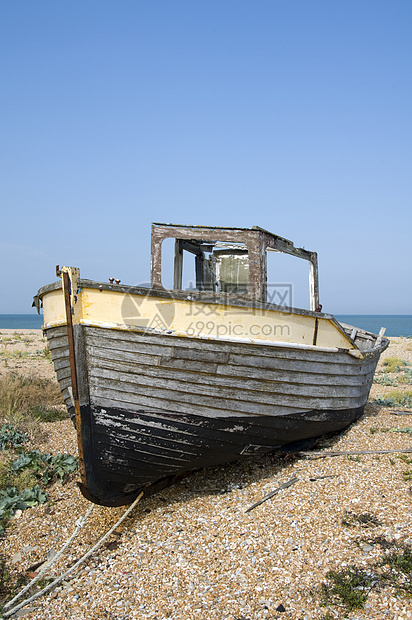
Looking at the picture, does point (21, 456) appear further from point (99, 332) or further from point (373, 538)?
point (373, 538)

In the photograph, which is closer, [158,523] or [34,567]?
[34,567]

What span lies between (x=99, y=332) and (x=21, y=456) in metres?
2.92

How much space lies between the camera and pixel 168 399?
4340 mm

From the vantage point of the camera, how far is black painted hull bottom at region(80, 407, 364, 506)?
4.32 metres

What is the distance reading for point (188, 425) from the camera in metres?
4.45

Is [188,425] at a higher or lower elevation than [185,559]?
higher

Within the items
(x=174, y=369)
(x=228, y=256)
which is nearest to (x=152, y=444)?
(x=174, y=369)

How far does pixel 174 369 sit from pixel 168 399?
0.33m

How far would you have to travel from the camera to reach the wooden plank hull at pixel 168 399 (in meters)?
4.22

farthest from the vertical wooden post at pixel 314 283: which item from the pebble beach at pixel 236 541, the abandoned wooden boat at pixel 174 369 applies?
the pebble beach at pixel 236 541

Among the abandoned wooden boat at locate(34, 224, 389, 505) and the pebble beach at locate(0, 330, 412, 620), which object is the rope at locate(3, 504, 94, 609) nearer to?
the pebble beach at locate(0, 330, 412, 620)

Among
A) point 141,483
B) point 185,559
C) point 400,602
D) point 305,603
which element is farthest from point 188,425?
point 400,602

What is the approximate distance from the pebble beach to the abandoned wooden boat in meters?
0.46

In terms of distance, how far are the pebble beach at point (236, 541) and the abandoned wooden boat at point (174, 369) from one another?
0.46 m
